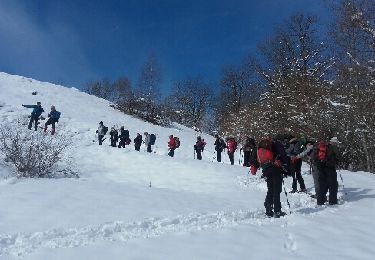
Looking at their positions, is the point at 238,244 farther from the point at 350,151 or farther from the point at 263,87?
the point at 263,87

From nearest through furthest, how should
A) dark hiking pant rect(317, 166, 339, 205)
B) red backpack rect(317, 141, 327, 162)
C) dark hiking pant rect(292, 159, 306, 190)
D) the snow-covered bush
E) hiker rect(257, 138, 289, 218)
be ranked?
hiker rect(257, 138, 289, 218) → dark hiking pant rect(317, 166, 339, 205) → red backpack rect(317, 141, 327, 162) → dark hiking pant rect(292, 159, 306, 190) → the snow-covered bush

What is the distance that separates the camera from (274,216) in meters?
9.42

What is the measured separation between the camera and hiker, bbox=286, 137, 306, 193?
42.0 feet

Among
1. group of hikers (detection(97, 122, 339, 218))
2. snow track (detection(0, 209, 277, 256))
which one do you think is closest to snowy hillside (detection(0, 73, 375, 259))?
snow track (detection(0, 209, 277, 256))

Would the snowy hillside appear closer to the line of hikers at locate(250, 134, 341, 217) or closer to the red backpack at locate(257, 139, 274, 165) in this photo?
the line of hikers at locate(250, 134, 341, 217)

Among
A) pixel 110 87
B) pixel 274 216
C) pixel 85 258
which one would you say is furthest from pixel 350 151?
pixel 110 87

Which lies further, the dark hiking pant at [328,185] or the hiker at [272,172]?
the dark hiking pant at [328,185]

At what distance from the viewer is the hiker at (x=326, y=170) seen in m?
11.2

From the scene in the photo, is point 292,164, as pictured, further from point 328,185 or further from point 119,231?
point 119,231

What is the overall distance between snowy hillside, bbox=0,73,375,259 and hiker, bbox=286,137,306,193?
42cm

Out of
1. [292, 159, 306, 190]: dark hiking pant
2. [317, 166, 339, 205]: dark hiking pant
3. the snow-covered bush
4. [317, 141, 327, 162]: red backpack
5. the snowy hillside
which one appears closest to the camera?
the snowy hillside

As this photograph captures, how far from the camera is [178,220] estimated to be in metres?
8.70

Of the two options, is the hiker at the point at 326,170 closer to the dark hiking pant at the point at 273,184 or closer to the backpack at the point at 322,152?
the backpack at the point at 322,152

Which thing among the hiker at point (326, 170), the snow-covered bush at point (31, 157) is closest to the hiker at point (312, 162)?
the hiker at point (326, 170)
